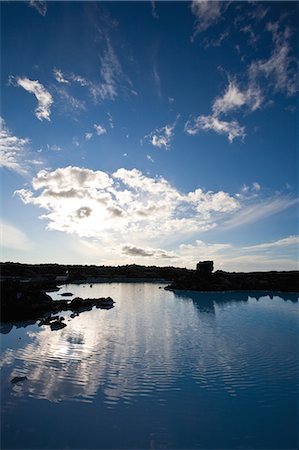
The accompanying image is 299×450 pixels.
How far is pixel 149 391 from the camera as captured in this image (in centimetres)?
1445

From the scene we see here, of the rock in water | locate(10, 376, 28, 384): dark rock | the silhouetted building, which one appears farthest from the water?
the silhouetted building

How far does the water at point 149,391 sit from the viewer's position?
431 inches

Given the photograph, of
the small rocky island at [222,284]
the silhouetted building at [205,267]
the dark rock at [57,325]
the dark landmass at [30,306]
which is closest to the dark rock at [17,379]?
the dark rock at [57,325]

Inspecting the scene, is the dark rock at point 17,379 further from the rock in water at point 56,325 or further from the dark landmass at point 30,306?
the dark landmass at point 30,306

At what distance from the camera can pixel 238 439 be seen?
11.0 m

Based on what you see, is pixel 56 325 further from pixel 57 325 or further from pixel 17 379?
pixel 17 379

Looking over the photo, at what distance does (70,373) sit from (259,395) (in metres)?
9.99

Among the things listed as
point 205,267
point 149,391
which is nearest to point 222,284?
point 205,267

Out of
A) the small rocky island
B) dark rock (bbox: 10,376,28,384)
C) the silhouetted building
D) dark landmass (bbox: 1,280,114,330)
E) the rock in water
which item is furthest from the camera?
the silhouetted building

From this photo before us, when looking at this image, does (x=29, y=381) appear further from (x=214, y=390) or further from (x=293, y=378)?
(x=293, y=378)

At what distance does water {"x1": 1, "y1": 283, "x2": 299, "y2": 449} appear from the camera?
1094 cm

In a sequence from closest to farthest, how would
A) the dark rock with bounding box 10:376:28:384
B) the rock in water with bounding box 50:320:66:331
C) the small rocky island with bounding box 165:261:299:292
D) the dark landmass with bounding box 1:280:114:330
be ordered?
the dark rock with bounding box 10:376:28:384, the rock in water with bounding box 50:320:66:331, the dark landmass with bounding box 1:280:114:330, the small rocky island with bounding box 165:261:299:292

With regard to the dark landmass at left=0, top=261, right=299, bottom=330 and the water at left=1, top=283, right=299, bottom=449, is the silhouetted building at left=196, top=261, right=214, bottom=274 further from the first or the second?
the water at left=1, top=283, right=299, bottom=449

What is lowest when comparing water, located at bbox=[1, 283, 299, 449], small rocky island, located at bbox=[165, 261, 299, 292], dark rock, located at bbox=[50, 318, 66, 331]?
water, located at bbox=[1, 283, 299, 449]
